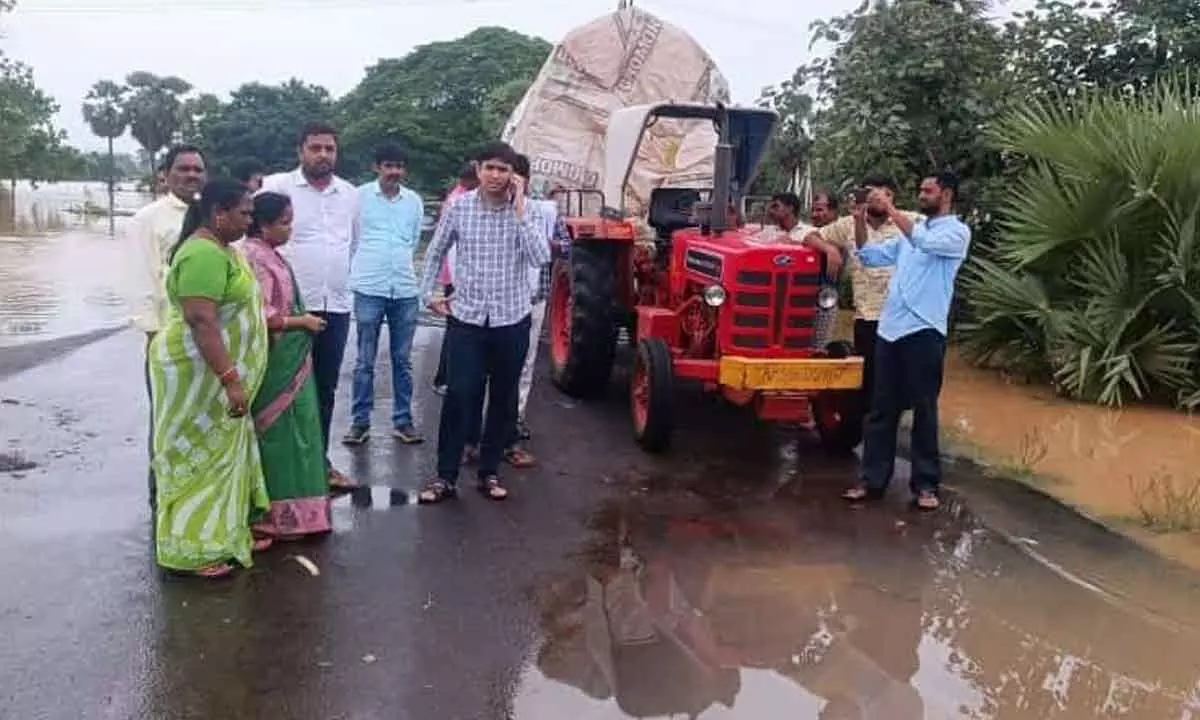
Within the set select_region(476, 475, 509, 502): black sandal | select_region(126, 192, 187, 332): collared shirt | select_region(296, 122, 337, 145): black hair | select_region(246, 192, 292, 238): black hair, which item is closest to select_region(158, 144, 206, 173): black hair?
select_region(126, 192, 187, 332): collared shirt

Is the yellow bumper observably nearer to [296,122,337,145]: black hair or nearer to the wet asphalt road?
the wet asphalt road

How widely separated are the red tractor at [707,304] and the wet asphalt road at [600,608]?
50 cm

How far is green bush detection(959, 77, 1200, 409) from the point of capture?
26.4ft

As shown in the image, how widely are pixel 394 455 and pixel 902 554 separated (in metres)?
2.87

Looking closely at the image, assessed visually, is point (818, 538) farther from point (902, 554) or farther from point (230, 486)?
point (230, 486)

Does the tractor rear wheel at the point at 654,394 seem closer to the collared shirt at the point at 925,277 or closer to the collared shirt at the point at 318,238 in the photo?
the collared shirt at the point at 925,277

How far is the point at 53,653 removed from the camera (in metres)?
3.89

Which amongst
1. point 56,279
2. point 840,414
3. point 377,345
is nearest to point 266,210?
point 377,345

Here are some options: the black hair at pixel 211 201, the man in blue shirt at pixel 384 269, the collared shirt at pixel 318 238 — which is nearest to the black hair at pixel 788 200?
the man in blue shirt at pixel 384 269

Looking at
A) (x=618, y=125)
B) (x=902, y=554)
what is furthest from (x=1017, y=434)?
(x=618, y=125)

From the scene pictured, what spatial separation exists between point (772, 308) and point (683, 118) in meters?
1.99

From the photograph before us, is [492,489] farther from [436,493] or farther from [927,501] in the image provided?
[927,501]

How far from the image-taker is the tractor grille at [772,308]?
254 inches

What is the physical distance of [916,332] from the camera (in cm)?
571
